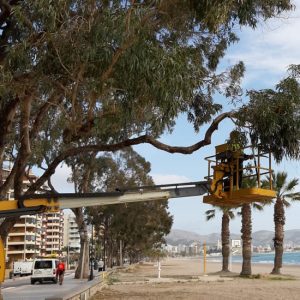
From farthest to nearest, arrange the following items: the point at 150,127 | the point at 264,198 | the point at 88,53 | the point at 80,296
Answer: the point at 80,296
the point at 150,127
the point at 264,198
the point at 88,53

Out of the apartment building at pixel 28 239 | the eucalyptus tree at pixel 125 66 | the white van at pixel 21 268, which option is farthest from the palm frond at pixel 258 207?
the apartment building at pixel 28 239

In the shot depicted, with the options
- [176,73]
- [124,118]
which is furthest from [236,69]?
[176,73]

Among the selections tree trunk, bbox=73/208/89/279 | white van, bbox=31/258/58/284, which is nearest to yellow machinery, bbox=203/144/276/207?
tree trunk, bbox=73/208/89/279

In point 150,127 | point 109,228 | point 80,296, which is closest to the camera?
point 150,127

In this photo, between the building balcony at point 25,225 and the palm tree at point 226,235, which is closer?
the palm tree at point 226,235

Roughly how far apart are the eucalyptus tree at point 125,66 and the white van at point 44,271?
2660cm

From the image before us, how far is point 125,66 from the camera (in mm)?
10922

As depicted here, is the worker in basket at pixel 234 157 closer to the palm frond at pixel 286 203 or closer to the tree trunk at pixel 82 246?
the tree trunk at pixel 82 246

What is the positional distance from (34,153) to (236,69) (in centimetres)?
838

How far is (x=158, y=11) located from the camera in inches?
455

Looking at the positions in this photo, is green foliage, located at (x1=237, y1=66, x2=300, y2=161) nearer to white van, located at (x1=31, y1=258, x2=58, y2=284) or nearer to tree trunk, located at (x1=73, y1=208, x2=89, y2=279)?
tree trunk, located at (x1=73, y1=208, x2=89, y2=279)

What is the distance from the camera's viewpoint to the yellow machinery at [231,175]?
498 inches

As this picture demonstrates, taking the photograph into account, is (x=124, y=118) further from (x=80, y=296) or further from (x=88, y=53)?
(x=80, y=296)

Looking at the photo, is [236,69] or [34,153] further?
[34,153]
